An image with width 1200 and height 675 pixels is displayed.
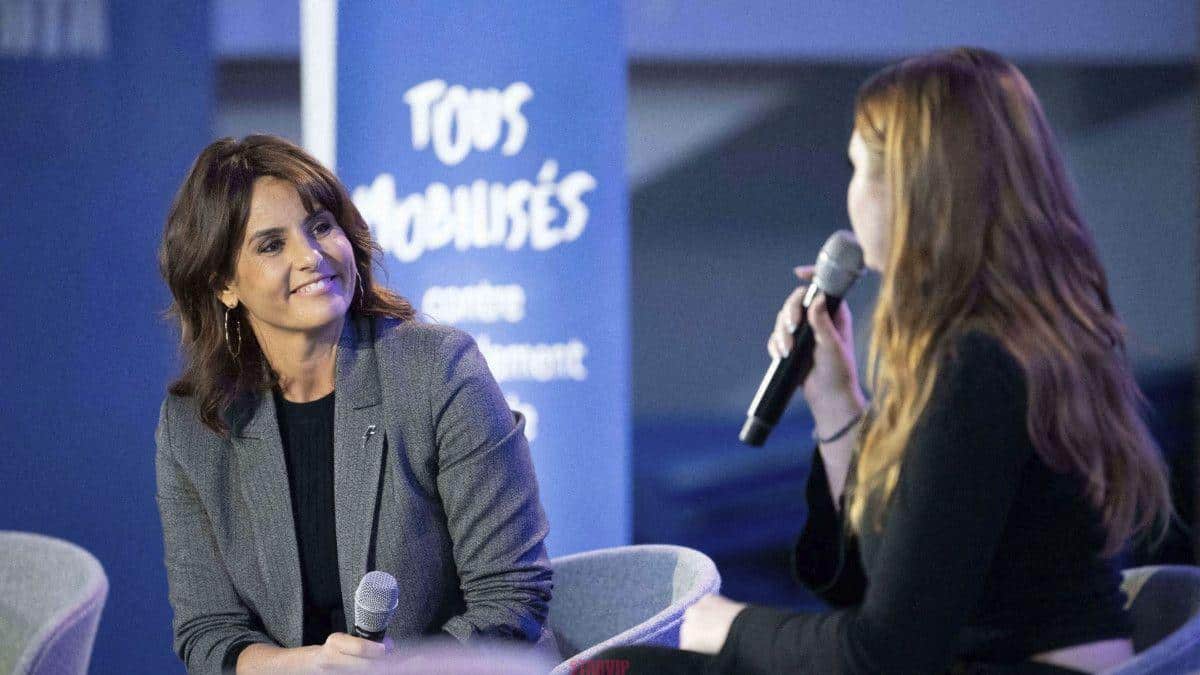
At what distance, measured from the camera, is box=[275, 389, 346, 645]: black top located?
2027 millimetres

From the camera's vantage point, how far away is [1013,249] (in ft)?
4.33

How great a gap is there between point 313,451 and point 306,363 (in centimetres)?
15

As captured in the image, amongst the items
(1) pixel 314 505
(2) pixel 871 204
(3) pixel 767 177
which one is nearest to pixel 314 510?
(1) pixel 314 505

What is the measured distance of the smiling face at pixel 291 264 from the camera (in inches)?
80.4

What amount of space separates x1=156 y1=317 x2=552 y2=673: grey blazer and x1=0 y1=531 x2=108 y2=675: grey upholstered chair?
0.17 metres

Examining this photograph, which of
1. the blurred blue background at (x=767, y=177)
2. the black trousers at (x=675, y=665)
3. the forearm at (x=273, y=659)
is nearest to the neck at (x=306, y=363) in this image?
the forearm at (x=273, y=659)

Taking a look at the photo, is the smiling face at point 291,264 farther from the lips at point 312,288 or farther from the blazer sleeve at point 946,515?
the blazer sleeve at point 946,515

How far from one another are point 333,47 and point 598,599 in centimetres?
135

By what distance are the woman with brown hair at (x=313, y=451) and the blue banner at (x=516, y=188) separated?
66 centimetres

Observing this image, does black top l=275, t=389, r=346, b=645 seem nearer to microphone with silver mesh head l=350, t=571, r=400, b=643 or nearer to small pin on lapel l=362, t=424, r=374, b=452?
small pin on lapel l=362, t=424, r=374, b=452

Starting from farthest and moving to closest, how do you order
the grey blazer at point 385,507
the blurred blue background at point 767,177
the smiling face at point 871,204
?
the blurred blue background at point 767,177 < the grey blazer at point 385,507 < the smiling face at point 871,204

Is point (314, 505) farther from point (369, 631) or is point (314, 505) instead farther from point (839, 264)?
point (839, 264)

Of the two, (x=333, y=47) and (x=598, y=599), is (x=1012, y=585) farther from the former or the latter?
(x=333, y=47)

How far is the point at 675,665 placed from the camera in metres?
1.45
